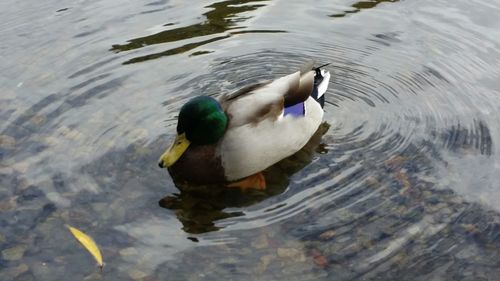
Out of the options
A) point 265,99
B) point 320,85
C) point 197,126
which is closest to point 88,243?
point 197,126

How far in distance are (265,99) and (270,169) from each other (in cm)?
52

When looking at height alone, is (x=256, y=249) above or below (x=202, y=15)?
below

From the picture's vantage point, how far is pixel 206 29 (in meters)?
7.47

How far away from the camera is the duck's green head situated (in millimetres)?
5184

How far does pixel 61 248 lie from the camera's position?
15.5 feet

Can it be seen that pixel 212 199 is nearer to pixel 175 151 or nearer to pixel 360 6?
pixel 175 151

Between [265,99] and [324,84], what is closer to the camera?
[265,99]

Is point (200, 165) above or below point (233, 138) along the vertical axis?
below

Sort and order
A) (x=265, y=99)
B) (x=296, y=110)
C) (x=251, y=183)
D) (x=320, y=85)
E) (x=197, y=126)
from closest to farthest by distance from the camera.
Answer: (x=197, y=126) → (x=251, y=183) → (x=265, y=99) → (x=296, y=110) → (x=320, y=85)

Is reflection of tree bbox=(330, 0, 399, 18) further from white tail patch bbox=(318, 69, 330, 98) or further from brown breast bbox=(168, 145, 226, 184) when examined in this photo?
brown breast bbox=(168, 145, 226, 184)

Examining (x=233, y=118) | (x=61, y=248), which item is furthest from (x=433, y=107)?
(x=61, y=248)

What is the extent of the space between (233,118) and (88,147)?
1.13 meters

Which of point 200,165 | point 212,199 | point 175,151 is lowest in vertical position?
point 212,199

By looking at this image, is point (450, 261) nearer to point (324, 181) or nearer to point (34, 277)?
point (324, 181)
